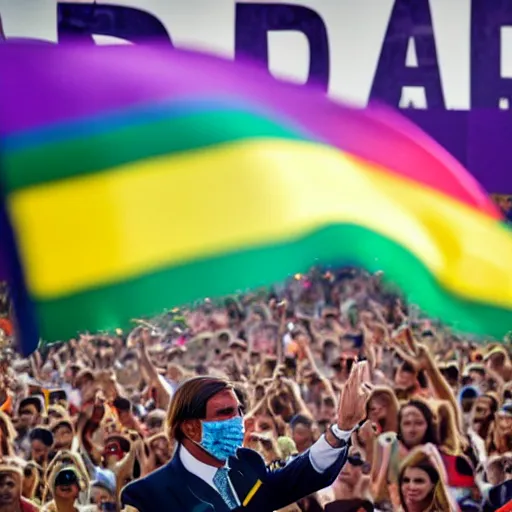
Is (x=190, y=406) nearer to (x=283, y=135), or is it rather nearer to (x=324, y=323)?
(x=283, y=135)

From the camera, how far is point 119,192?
477cm

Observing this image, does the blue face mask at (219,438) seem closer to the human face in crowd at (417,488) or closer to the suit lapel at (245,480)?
the suit lapel at (245,480)

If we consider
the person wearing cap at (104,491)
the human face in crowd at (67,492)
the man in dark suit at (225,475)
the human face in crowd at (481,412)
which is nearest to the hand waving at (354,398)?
the man in dark suit at (225,475)

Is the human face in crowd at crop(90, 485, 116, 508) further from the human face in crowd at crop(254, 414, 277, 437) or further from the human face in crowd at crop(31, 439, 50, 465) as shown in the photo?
the human face in crowd at crop(254, 414, 277, 437)

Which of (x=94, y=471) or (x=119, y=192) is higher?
(x=119, y=192)

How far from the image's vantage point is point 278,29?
915 centimetres

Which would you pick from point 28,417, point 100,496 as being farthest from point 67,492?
point 28,417

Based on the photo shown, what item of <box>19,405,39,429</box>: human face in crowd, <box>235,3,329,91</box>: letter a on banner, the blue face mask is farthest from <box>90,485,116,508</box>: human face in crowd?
<box>235,3,329,91</box>: letter a on banner

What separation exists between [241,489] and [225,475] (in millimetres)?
76

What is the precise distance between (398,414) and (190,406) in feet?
4.22

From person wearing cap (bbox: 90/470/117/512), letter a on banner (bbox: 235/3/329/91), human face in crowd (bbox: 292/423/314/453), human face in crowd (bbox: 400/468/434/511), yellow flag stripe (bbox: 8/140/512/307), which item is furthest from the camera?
letter a on banner (bbox: 235/3/329/91)

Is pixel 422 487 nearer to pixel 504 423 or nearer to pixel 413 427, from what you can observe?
pixel 413 427

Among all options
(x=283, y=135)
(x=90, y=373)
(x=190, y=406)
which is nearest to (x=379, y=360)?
(x=90, y=373)

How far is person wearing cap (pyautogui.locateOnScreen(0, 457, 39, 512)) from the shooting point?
6.30 metres
